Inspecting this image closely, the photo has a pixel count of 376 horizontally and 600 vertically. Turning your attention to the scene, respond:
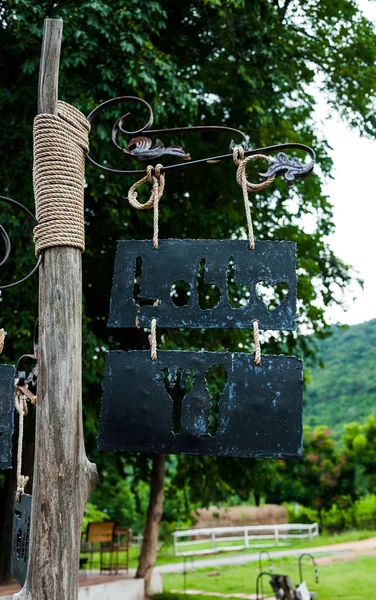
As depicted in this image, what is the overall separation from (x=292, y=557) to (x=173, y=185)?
9.59 metres

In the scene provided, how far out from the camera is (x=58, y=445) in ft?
7.09

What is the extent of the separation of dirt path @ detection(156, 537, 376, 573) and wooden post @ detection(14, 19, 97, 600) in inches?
512

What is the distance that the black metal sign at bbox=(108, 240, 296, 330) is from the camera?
2.15 meters

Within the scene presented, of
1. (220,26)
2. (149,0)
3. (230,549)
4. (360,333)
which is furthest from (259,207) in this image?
(360,333)

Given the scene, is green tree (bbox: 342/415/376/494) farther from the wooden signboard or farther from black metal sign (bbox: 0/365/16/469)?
the wooden signboard

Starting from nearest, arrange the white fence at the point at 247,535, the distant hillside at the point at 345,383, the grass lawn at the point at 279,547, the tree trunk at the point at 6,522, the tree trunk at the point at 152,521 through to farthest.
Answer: the tree trunk at the point at 6,522, the tree trunk at the point at 152,521, the grass lawn at the point at 279,547, the white fence at the point at 247,535, the distant hillside at the point at 345,383

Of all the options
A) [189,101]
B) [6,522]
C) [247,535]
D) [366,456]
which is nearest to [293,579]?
[6,522]

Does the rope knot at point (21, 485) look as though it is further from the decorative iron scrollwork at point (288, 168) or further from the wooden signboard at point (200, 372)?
the decorative iron scrollwork at point (288, 168)

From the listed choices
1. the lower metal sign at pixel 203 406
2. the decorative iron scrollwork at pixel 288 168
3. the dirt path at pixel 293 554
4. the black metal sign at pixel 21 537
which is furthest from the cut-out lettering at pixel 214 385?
the dirt path at pixel 293 554

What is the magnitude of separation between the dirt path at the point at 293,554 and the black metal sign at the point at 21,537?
12.6m

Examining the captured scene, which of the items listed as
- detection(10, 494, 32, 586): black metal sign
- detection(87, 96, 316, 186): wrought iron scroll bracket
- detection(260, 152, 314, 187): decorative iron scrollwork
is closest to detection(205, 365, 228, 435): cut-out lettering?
detection(10, 494, 32, 586): black metal sign

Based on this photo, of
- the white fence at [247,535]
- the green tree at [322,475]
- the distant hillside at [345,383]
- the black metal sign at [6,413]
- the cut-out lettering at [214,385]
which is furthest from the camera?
the distant hillside at [345,383]

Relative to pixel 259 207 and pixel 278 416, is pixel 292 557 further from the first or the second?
pixel 278 416

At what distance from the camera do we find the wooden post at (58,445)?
2088 millimetres
